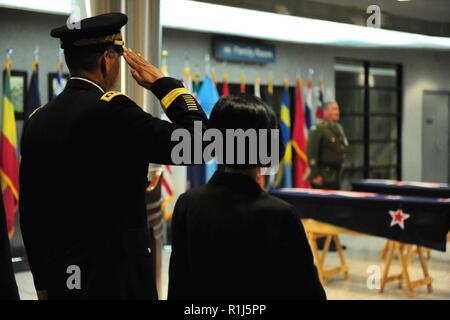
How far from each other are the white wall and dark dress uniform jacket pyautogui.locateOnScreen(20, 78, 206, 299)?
5.33 m

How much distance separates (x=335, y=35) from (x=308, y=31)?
1.41 feet

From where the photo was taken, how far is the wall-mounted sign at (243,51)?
27.4 ft

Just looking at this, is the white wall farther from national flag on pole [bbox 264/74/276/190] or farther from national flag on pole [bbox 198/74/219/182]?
national flag on pole [bbox 198/74/219/182]

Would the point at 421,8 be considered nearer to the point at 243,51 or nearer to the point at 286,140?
the point at 286,140

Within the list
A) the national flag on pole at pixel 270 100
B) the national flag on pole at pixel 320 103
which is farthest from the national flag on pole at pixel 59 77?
the national flag on pole at pixel 320 103

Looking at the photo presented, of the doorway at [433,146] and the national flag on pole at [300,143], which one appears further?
the national flag on pole at [300,143]

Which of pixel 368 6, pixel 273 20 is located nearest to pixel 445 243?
pixel 368 6

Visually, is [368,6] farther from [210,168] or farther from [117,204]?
[210,168]

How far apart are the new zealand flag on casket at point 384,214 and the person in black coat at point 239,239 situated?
146 inches

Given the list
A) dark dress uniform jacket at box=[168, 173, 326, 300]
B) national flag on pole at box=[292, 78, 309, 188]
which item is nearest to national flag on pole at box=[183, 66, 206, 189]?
national flag on pole at box=[292, 78, 309, 188]

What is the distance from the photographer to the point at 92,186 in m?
1.80

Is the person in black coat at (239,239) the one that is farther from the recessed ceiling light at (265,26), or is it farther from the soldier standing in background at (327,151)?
the soldier standing in background at (327,151)

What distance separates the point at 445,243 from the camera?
16.4ft

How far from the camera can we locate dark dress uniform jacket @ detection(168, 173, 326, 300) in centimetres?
158
